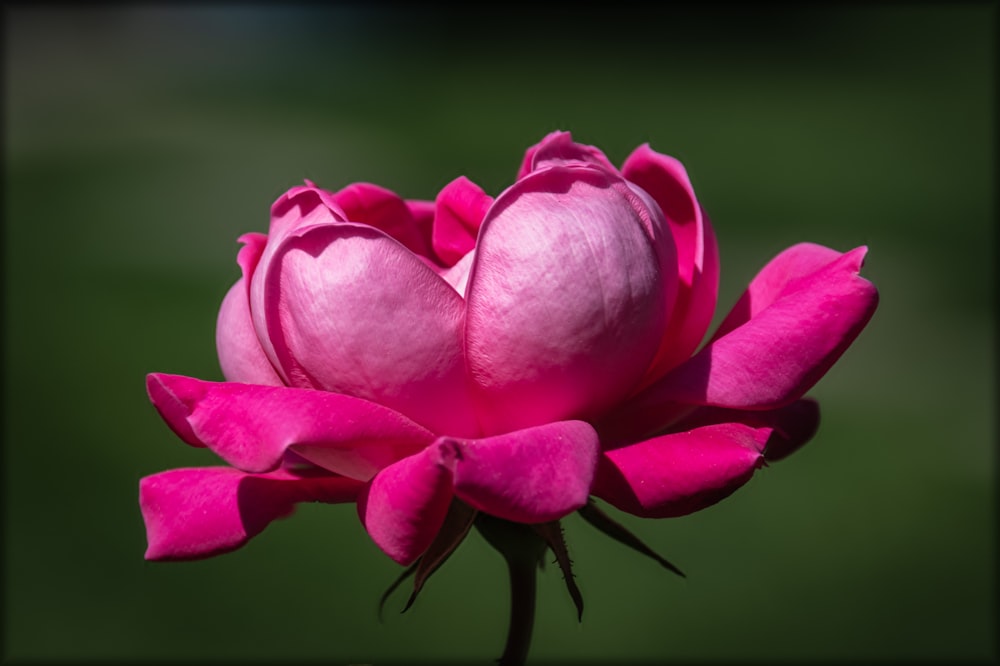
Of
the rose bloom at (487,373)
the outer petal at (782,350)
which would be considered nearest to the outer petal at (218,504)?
the rose bloom at (487,373)

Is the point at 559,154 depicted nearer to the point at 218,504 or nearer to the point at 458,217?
the point at 458,217

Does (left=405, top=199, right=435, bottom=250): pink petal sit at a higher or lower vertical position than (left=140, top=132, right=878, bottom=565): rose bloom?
higher

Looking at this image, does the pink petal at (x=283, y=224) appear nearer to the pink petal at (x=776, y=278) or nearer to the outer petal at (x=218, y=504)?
the outer petal at (x=218, y=504)

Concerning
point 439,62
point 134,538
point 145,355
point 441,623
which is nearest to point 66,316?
point 145,355

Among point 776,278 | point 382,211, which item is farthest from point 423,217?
point 776,278

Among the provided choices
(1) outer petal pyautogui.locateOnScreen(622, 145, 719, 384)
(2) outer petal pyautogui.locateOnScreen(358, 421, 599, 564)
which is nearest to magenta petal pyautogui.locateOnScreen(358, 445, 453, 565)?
(2) outer petal pyautogui.locateOnScreen(358, 421, 599, 564)

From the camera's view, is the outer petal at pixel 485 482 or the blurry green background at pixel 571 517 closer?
the outer petal at pixel 485 482

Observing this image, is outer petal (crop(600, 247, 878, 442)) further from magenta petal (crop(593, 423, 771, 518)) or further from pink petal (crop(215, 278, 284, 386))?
pink petal (crop(215, 278, 284, 386))

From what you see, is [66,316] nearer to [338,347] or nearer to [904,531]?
[904,531]
